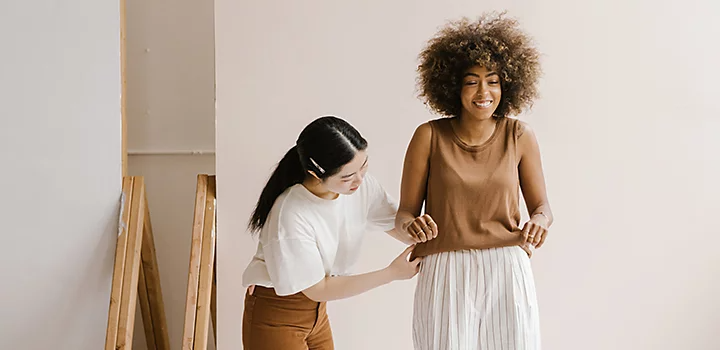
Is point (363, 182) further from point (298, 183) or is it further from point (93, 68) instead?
point (93, 68)

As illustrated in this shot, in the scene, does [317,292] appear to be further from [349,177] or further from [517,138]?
[517,138]

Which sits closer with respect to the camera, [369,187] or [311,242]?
[311,242]

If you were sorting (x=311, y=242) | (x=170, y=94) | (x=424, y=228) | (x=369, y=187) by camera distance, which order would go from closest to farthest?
(x=424, y=228) → (x=311, y=242) → (x=369, y=187) → (x=170, y=94)

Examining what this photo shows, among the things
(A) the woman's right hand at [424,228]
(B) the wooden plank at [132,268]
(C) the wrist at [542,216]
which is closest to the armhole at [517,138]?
(C) the wrist at [542,216]

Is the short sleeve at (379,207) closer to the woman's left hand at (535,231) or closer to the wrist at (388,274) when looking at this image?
the wrist at (388,274)

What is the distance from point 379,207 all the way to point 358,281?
283 millimetres

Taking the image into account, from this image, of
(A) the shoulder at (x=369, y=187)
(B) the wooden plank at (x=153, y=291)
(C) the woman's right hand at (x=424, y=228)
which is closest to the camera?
(C) the woman's right hand at (x=424, y=228)

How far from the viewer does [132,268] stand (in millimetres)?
2443

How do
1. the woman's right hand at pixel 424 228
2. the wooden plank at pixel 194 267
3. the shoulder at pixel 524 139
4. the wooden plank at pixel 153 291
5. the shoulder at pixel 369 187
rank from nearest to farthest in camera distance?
the woman's right hand at pixel 424 228, the shoulder at pixel 524 139, the shoulder at pixel 369 187, the wooden plank at pixel 194 267, the wooden plank at pixel 153 291

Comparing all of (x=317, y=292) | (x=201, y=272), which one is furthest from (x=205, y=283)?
(x=317, y=292)

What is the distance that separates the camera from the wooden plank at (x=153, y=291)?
264 centimetres

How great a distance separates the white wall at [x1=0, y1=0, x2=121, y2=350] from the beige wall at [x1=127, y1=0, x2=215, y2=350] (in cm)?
43

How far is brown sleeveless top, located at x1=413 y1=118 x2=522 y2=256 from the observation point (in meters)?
1.87

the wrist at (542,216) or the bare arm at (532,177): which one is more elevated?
the bare arm at (532,177)
